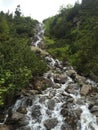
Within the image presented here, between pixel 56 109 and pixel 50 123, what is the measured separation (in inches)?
110

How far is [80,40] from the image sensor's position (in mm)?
48656

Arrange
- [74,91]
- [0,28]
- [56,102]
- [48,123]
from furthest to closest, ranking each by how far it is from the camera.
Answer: [0,28]
[74,91]
[56,102]
[48,123]

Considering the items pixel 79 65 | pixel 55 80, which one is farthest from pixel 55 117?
pixel 79 65

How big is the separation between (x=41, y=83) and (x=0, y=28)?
2529cm

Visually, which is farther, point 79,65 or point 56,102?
point 79,65

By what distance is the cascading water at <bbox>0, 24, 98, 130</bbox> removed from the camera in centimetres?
2379

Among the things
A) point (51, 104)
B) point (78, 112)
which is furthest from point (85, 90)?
point (78, 112)

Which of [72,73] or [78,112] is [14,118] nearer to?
[78,112]

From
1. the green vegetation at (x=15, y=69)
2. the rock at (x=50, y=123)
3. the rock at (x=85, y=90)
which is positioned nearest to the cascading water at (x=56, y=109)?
the rock at (x=50, y=123)

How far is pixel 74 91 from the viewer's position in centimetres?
3088

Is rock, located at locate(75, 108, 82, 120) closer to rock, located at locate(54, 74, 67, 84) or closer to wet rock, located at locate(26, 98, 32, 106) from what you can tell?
wet rock, located at locate(26, 98, 32, 106)

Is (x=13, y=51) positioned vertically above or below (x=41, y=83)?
above

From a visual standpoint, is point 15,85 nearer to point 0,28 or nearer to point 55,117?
point 55,117

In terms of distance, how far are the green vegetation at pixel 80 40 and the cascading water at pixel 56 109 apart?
5843 mm
